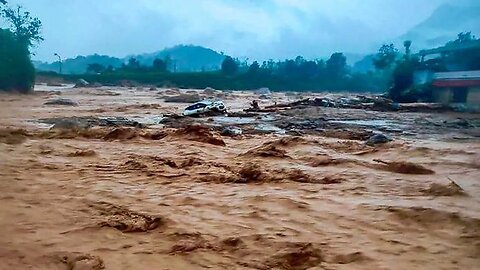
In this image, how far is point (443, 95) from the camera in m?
28.9

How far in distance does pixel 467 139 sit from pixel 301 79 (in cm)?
5706

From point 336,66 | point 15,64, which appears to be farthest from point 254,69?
point 15,64

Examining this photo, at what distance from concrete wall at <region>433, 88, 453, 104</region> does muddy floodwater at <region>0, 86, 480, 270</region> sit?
20.1 metres

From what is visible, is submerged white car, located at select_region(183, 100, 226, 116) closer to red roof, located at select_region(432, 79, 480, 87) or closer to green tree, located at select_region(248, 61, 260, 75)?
red roof, located at select_region(432, 79, 480, 87)

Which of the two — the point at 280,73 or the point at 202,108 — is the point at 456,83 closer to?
the point at 202,108

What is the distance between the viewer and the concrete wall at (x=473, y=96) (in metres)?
25.7

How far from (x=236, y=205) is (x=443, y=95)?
26853mm

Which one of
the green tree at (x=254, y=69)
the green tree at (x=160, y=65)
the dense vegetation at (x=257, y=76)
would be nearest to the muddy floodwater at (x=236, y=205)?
the dense vegetation at (x=257, y=76)

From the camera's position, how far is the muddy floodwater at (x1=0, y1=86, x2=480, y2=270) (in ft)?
12.3

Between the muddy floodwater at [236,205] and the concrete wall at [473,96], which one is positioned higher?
the concrete wall at [473,96]

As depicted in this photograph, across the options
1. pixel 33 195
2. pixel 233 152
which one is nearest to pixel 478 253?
pixel 33 195

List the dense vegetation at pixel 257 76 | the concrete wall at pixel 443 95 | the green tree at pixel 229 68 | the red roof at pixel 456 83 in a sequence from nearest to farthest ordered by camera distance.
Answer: the red roof at pixel 456 83, the concrete wall at pixel 443 95, the dense vegetation at pixel 257 76, the green tree at pixel 229 68

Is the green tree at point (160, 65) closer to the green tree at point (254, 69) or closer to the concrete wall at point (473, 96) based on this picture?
the green tree at point (254, 69)

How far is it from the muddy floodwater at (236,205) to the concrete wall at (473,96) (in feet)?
58.7
